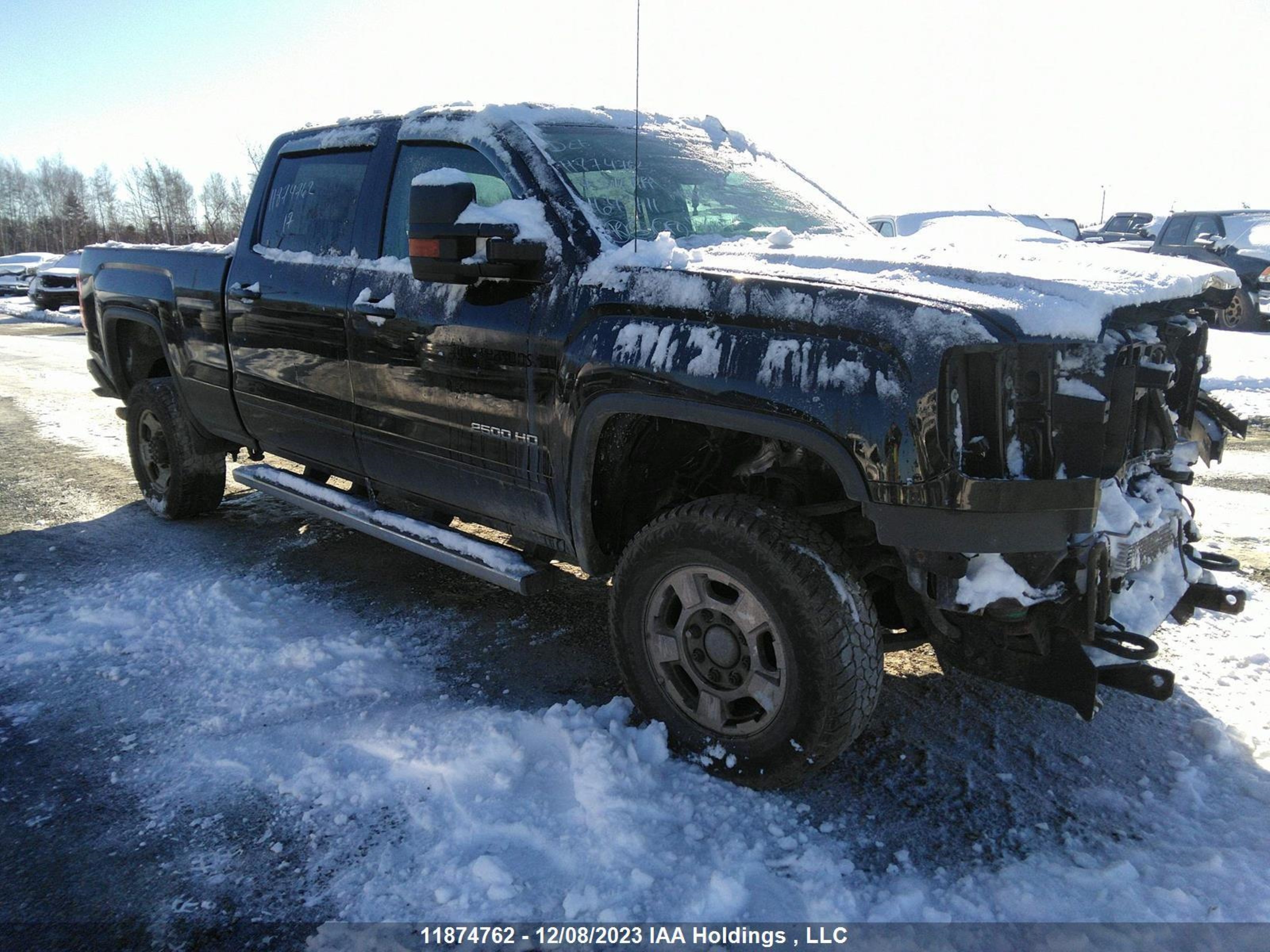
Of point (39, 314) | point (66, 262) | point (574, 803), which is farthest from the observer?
point (66, 262)

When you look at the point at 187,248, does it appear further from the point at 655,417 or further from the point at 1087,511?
the point at 1087,511

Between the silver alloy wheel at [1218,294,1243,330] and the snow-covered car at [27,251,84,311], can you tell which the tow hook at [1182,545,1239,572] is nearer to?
the silver alloy wheel at [1218,294,1243,330]

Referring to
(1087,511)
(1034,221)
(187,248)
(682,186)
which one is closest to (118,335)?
(187,248)

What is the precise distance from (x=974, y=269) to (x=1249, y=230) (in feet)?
48.1

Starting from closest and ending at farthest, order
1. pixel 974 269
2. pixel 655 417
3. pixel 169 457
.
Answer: pixel 974 269, pixel 655 417, pixel 169 457

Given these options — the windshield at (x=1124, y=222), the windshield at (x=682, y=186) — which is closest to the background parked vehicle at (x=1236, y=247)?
the windshield at (x=1124, y=222)

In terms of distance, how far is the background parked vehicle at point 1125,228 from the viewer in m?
18.0

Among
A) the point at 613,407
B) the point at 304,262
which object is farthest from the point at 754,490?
the point at 304,262

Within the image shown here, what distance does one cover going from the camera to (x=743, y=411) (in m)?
2.59

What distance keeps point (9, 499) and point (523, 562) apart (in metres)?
4.49

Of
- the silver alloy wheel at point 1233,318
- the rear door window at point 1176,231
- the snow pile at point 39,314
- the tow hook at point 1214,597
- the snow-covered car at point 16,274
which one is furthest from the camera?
the snow-covered car at point 16,274

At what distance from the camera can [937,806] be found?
2.76 meters

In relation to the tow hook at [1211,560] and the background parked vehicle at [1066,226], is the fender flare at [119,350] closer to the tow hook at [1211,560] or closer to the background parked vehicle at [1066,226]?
the tow hook at [1211,560]

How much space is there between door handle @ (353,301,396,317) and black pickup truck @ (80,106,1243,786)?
10mm
